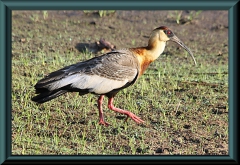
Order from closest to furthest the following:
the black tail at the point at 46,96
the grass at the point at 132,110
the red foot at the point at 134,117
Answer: the grass at the point at 132,110 < the black tail at the point at 46,96 < the red foot at the point at 134,117

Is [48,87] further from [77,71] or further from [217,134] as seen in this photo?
[217,134]

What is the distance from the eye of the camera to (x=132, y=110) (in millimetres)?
7742

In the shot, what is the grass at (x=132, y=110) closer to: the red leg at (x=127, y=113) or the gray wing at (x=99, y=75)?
the red leg at (x=127, y=113)

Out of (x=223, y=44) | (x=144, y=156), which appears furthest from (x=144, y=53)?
(x=223, y=44)

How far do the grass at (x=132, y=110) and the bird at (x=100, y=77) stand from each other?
0.39m

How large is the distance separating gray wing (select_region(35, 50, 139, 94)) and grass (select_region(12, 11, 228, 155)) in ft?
1.68

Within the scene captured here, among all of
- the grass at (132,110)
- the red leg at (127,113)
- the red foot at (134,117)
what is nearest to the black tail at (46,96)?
the grass at (132,110)

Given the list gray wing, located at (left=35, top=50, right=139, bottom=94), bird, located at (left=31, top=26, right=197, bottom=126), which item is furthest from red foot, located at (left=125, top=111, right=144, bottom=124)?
gray wing, located at (left=35, top=50, right=139, bottom=94)

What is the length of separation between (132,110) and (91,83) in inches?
37.9

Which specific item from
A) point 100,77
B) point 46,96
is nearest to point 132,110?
point 100,77

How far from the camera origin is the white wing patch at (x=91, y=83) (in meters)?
6.89

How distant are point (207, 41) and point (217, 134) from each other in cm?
548

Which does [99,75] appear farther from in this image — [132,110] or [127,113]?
[132,110]

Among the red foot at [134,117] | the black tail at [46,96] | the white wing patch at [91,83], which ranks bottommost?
the red foot at [134,117]
